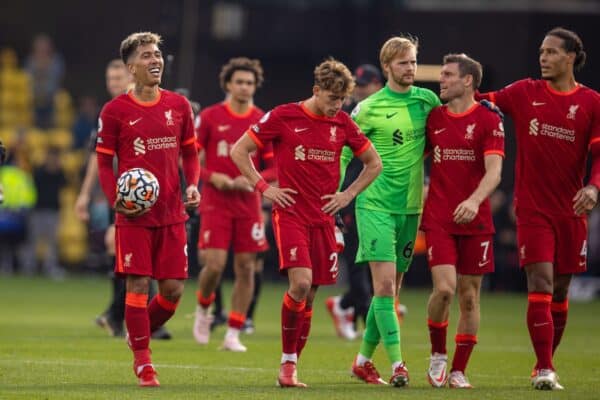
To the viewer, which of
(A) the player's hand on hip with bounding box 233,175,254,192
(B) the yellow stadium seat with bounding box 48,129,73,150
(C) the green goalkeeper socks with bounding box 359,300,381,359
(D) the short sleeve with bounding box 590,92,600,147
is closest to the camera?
(D) the short sleeve with bounding box 590,92,600,147

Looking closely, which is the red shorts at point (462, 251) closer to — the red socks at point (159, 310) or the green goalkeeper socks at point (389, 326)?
the green goalkeeper socks at point (389, 326)

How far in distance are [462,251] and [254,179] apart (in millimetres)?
1539

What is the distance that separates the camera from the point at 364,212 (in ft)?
37.3

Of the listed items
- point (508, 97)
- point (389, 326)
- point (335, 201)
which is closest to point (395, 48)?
point (508, 97)

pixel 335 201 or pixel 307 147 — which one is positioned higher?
pixel 307 147

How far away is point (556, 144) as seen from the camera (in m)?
11.1

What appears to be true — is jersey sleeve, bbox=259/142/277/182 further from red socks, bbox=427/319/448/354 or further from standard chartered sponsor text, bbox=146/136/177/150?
red socks, bbox=427/319/448/354

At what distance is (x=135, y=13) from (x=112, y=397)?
21484mm

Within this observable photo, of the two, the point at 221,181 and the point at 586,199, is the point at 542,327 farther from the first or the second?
the point at 221,181

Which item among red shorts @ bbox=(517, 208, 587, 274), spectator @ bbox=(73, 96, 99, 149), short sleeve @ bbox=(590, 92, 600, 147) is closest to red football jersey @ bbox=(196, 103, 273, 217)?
red shorts @ bbox=(517, 208, 587, 274)

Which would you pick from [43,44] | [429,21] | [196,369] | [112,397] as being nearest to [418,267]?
[429,21]

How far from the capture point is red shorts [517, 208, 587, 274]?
1102cm

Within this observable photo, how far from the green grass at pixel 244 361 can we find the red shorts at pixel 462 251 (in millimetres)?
846

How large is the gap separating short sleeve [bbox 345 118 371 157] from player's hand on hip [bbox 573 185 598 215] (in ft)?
4.88
